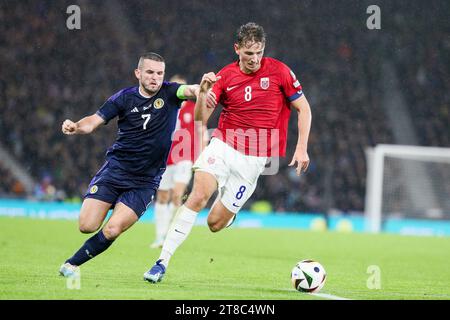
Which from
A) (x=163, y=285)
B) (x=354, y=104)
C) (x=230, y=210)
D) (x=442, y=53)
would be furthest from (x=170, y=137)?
(x=442, y=53)

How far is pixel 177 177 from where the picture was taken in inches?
513

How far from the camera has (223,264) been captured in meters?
10.3

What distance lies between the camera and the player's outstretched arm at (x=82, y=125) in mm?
7418

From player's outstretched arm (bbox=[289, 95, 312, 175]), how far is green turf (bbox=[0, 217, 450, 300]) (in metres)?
1.18

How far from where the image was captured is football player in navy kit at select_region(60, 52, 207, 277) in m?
8.02

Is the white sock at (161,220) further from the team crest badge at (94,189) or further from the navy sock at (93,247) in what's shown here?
the navy sock at (93,247)

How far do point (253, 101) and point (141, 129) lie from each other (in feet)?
3.85

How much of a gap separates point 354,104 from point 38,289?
19622 millimetres

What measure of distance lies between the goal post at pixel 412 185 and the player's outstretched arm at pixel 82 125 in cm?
1394

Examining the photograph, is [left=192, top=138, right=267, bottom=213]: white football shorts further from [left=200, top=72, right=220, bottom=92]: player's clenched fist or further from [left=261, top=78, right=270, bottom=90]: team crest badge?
[left=200, top=72, right=220, bottom=92]: player's clenched fist

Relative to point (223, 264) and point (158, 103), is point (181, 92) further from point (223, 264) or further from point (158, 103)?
point (223, 264)

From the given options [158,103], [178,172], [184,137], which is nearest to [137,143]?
[158,103]
